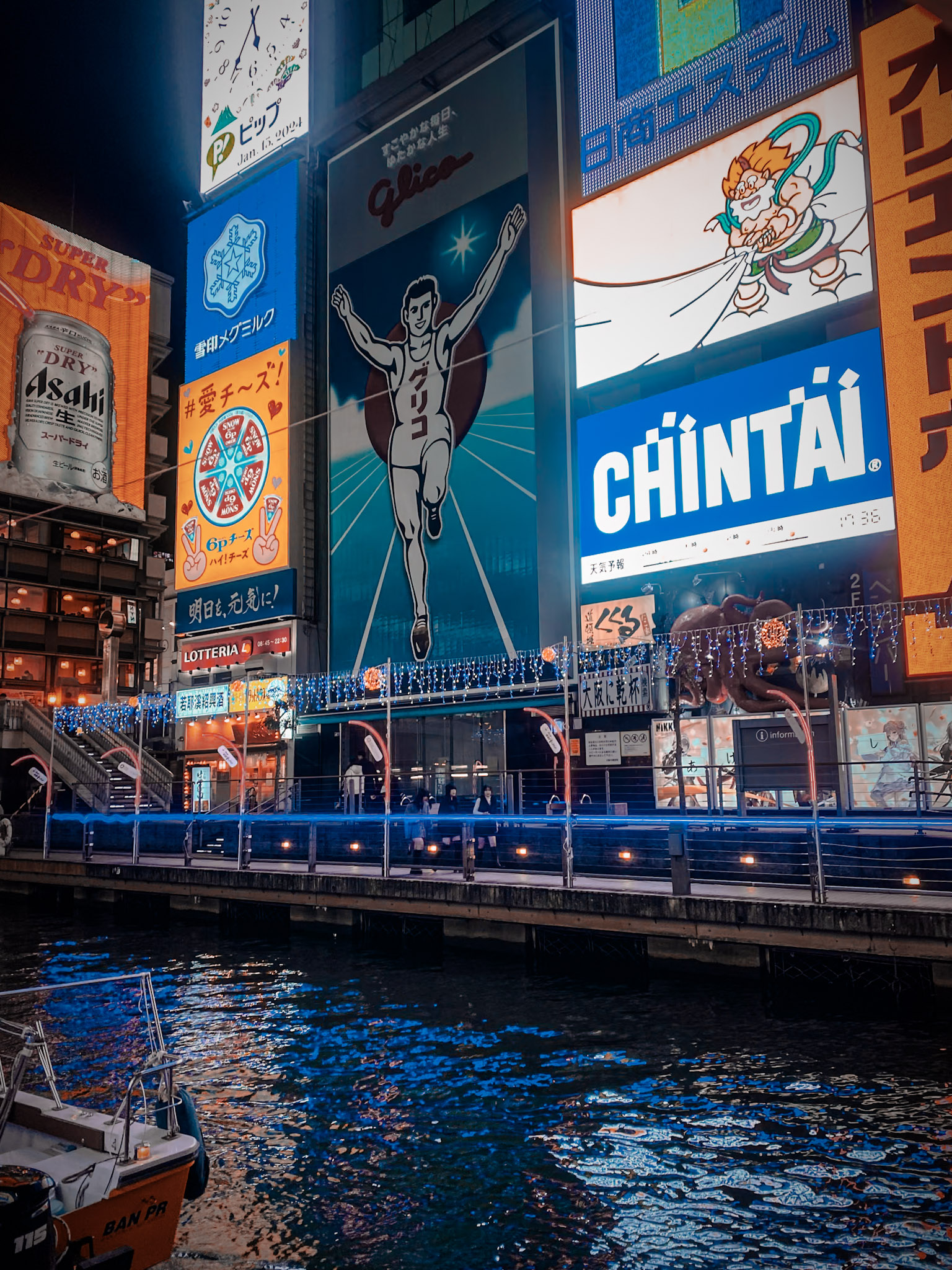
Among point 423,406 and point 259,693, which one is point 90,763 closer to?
point 259,693

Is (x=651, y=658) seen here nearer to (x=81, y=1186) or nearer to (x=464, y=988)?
(x=464, y=988)

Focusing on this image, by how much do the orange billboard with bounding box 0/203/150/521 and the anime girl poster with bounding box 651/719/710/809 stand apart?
4563cm

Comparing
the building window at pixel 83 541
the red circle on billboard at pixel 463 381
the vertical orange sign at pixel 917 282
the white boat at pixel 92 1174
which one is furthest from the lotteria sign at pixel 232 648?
the white boat at pixel 92 1174

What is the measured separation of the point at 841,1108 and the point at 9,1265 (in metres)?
9.21

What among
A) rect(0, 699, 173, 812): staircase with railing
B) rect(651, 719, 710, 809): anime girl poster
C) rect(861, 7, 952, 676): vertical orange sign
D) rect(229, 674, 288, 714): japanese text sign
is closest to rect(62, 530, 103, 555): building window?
rect(0, 699, 173, 812): staircase with railing

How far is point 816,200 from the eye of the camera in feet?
106

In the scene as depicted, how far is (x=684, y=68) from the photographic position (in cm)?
3700

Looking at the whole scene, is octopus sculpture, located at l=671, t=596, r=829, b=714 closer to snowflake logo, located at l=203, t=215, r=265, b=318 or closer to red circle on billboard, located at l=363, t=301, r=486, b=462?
red circle on billboard, located at l=363, t=301, r=486, b=462

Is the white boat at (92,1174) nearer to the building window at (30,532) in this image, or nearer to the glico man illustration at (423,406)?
the glico man illustration at (423,406)

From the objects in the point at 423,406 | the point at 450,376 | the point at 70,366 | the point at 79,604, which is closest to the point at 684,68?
the point at 450,376

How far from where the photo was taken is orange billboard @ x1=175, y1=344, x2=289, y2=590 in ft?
162

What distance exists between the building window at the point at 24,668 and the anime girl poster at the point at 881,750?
57.5 meters

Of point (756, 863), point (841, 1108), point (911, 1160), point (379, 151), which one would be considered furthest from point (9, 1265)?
point (379, 151)

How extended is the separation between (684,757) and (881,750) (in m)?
7.14
